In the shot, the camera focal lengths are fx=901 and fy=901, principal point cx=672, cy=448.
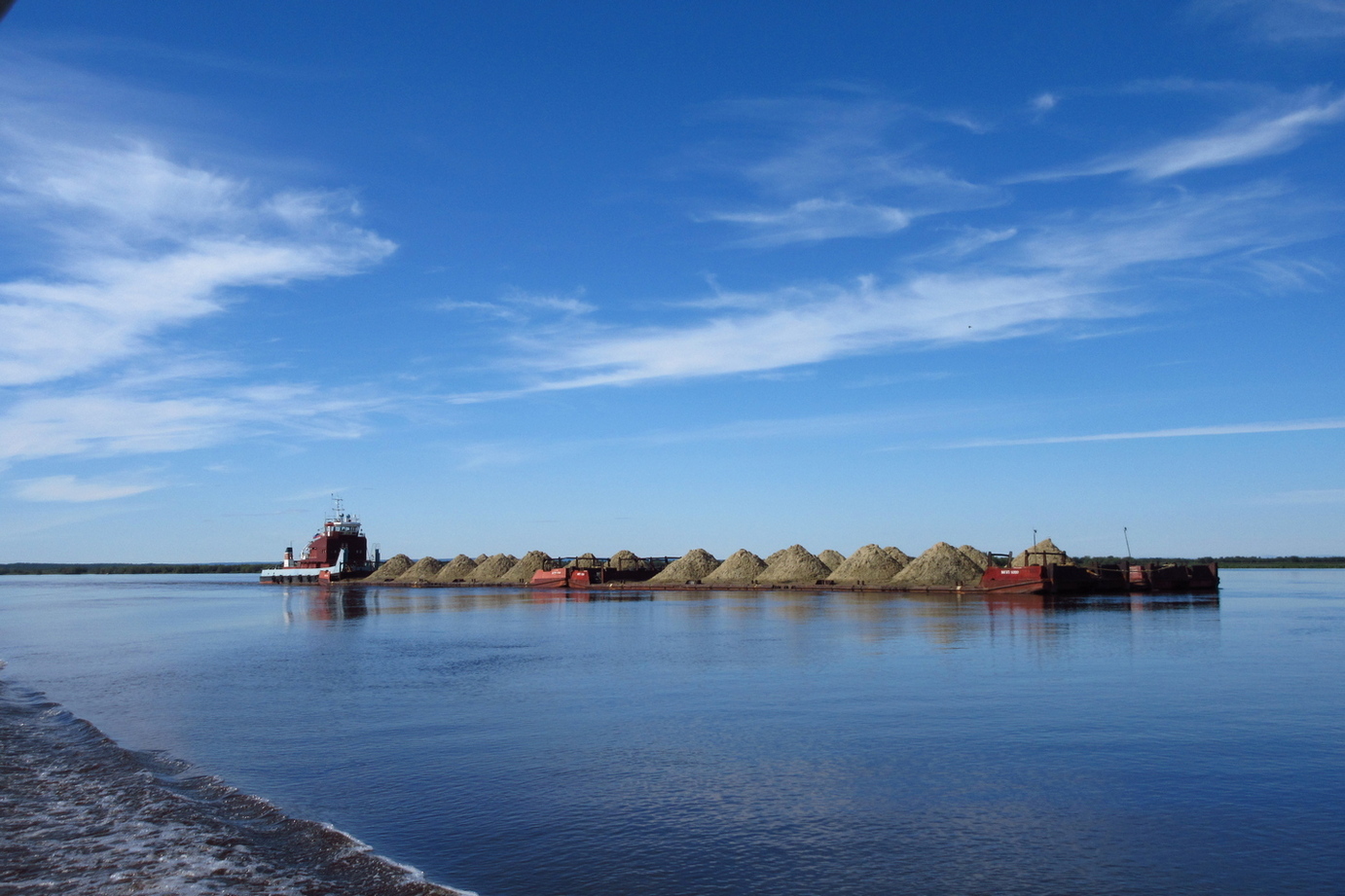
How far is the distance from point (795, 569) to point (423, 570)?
62209 mm

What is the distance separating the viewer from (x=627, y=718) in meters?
17.8

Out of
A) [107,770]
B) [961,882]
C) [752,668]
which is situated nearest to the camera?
[961,882]

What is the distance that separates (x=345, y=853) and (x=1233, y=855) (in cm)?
959

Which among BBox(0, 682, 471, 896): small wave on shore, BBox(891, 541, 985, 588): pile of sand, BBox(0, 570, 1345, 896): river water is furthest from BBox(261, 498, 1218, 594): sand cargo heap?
BBox(0, 682, 471, 896): small wave on shore

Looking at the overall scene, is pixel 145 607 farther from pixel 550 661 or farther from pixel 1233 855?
pixel 1233 855

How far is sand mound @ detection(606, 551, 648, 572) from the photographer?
104 m

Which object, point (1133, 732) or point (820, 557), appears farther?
point (820, 557)

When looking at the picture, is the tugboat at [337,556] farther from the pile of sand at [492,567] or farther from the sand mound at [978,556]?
the sand mound at [978,556]

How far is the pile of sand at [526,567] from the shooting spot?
112m

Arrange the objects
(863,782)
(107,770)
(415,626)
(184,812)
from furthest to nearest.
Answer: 1. (415,626)
2. (107,770)
3. (863,782)
4. (184,812)

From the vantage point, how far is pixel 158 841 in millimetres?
10375

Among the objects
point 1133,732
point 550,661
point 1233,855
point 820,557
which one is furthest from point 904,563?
point 1233,855

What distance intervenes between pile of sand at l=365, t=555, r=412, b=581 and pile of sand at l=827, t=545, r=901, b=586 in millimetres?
72511

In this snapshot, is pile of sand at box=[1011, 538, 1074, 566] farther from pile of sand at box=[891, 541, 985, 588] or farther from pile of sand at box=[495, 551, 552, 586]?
pile of sand at box=[495, 551, 552, 586]
